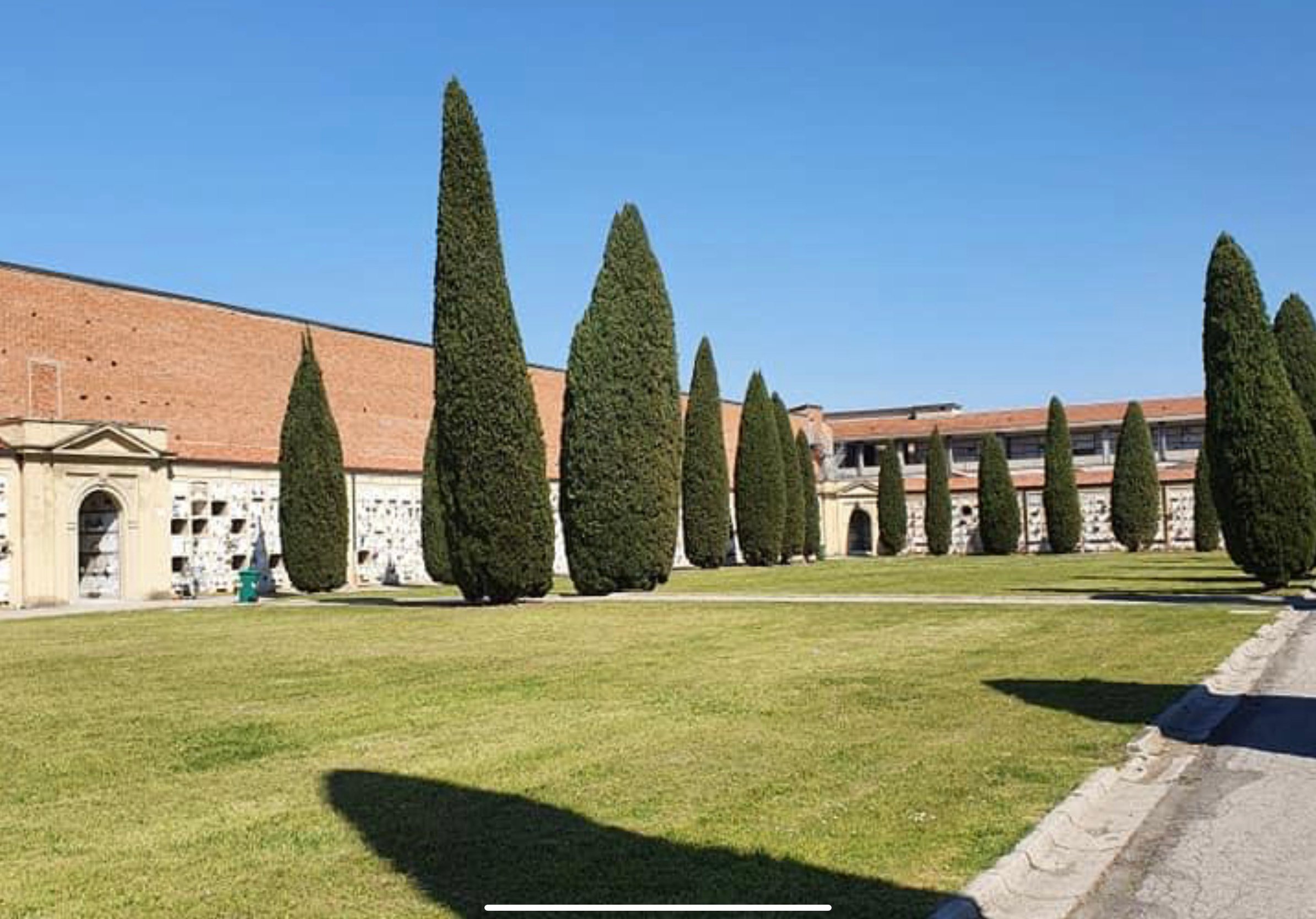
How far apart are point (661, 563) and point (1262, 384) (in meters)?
13.3

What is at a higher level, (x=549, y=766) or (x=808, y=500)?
(x=808, y=500)

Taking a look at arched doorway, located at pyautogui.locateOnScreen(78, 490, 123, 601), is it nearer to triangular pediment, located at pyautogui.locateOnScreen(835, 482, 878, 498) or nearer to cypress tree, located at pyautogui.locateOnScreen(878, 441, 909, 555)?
cypress tree, located at pyautogui.locateOnScreen(878, 441, 909, 555)

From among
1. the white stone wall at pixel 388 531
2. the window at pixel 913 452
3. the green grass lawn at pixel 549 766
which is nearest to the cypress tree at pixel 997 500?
the window at pixel 913 452

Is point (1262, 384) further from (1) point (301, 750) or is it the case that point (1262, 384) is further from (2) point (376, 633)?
(1) point (301, 750)

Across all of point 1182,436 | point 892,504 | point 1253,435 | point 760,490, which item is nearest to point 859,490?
point 892,504

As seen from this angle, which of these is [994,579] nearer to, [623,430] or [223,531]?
[623,430]

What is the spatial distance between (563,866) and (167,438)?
31.7 meters

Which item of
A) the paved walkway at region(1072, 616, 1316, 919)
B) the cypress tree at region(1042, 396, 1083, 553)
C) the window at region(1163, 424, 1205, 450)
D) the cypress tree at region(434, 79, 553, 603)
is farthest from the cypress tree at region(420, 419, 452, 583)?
the window at region(1163, 424, 1205, 450)

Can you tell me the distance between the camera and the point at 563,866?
18.9 ft

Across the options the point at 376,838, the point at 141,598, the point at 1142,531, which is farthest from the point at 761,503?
the point at 376,838

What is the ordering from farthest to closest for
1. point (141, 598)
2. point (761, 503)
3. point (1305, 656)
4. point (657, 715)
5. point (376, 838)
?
1. point (761, 503)
2. point (141, 598)
3. point (1305, 656)
4. point (657, 715)
5. point (376, 838)

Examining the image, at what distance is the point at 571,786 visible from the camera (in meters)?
7.56

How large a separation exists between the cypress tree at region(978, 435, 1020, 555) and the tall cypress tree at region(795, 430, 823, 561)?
25.8ft

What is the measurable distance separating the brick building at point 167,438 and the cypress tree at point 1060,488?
23.7 meters
